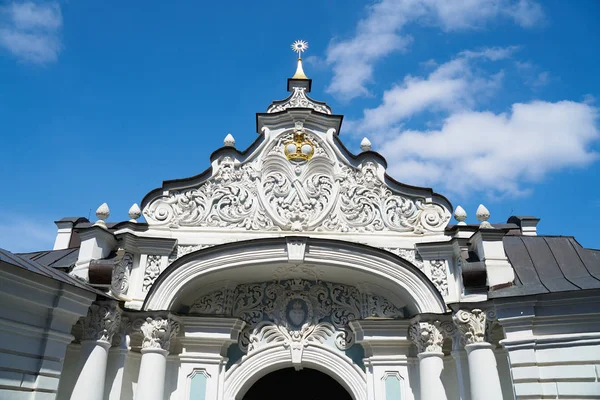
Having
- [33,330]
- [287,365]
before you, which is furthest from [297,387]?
[33,330]

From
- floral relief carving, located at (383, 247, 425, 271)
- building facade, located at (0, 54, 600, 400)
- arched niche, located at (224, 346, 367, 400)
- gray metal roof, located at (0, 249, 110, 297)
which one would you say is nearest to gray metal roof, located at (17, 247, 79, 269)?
building facade, located at (0, 54, 600, 400)

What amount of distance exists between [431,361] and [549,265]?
220 cm

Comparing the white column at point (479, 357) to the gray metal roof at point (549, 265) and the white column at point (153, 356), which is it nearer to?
the gray metal roof at point (549, 265)

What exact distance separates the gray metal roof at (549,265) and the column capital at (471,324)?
438 mm

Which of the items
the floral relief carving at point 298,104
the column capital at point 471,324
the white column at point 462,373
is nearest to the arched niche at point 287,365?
the white column at point 462,373

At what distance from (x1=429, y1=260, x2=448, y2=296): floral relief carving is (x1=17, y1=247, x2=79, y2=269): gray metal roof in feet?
18.3

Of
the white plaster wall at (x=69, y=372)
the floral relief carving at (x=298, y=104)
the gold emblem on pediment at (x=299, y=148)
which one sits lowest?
the white plaster wall at (x=69, y=372)

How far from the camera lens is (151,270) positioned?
829cm

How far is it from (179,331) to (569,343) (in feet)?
18.4

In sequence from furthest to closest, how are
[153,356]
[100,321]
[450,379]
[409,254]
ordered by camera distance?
[409,254] → [450,379] → [153,356] → [100,321]

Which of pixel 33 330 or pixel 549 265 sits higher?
pixel 549 265

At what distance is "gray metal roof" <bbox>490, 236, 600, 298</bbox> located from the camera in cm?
675

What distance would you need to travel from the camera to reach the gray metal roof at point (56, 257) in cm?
809

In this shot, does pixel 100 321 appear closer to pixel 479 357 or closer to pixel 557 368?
pixel 479 357
